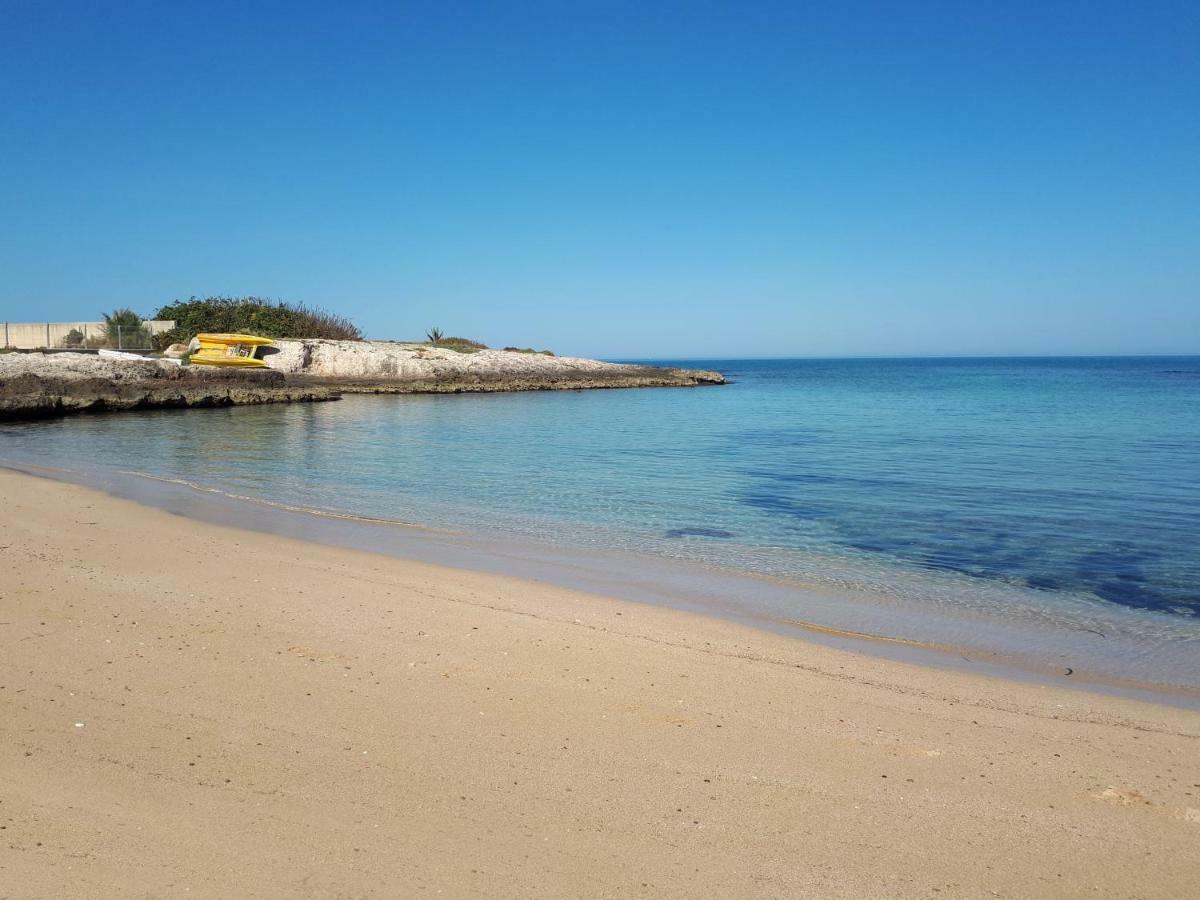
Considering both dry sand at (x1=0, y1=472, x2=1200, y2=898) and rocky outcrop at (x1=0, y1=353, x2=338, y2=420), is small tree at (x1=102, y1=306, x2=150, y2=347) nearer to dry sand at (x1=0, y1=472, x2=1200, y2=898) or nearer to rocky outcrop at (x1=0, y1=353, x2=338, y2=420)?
rocky outcrop at (x1=0, y1=353, x2=338, y2=420)

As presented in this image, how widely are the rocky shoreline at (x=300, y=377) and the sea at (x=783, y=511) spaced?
8.69 feet

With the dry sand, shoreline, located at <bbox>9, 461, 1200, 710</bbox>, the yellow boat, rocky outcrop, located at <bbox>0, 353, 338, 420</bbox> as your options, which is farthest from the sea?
the yellow boat

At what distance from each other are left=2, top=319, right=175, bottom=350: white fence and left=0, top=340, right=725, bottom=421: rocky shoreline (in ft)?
27.9

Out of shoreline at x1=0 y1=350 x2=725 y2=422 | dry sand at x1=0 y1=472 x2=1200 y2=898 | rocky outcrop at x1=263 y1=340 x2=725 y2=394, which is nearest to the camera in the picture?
dry sand at x1=0 y1=472 x2=1200 y2=898

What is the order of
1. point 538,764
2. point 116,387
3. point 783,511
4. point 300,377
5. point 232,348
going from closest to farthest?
1. point 538,764
2. point 783,511
3. point 116,387
4. point 232,348
5. point 300,377

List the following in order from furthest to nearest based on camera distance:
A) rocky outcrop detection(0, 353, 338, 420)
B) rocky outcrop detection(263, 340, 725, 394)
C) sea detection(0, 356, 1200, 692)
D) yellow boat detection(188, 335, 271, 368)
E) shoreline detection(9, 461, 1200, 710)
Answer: rocky outcrop detection(263, 340, 725, 394), yellow boat detection(188, 335, 271, 368), rocky outcrop detection(0, 353, 338, 420), sea detection(0, 356, 1200, 692), shoreline detection(9, 461, 1200, 710)

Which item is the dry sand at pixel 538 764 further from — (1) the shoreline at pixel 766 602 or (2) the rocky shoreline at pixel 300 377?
(2) the rocky shoreline at pixel 300 377

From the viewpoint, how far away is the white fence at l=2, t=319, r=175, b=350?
4650 cm

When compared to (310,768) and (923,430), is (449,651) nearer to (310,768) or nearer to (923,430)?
(310,768)

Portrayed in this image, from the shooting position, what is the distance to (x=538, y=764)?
13.5 ft

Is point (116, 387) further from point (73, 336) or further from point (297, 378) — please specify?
point (73, 336)

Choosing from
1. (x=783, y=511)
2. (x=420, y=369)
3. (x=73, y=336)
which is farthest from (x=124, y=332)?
(x=783, y=511)

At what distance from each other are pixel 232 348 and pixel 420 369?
35.3 feet

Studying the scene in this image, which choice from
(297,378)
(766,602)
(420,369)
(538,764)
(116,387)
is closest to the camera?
(538,764)
